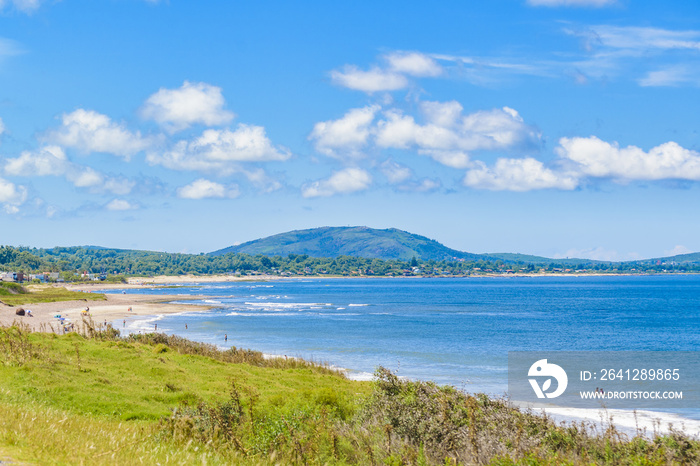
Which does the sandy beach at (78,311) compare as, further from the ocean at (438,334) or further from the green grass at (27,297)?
the ocean at (438,334)

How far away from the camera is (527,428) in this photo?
46.0 ft

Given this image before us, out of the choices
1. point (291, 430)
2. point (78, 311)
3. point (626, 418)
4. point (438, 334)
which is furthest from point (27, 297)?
point (291, 430)

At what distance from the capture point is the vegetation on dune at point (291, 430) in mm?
10656

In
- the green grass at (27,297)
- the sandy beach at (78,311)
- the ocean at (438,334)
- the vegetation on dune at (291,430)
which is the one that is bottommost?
the ocean at (438,334)

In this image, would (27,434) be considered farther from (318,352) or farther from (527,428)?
(318,352)

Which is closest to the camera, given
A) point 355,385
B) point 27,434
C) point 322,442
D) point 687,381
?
point 27,434

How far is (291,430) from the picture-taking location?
44.7 feet

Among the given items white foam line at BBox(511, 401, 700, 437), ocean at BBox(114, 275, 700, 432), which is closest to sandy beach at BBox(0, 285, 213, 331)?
ocean at BBox(114, 275, 700, 432)

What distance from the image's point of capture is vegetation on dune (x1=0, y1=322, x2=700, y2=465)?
10.7 meters

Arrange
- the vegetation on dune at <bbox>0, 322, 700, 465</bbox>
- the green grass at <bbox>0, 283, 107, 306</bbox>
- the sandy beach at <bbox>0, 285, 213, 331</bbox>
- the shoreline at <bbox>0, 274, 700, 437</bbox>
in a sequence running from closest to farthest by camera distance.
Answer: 1. the vegetation on dune at <bbox>0, 322, 700, 465</bbox>
2. the shoreline at <bbox>0, 274, 700, 437</bbox>
3. the sandy beach at <bbox>0, 285, 213, 331</bbox>
4. the green grass at <bbox>0, 283, 107, 306</bbox>

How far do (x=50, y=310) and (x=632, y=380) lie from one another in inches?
3330

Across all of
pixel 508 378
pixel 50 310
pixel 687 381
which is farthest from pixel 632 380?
pixel 50 310

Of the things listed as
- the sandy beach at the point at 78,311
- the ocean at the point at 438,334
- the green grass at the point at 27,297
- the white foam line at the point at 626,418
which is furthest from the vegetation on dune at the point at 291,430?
the green grass at the point at 27,297

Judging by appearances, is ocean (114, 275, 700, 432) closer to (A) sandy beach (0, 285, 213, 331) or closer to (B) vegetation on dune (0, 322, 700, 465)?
(A) sandy beach (0, 285, 213, 331)
